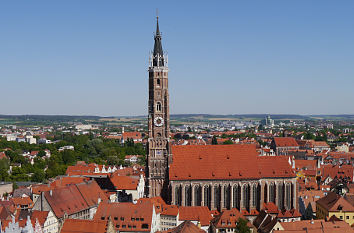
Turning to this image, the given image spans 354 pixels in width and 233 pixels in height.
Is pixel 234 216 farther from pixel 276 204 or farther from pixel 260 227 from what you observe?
pixel 276 204

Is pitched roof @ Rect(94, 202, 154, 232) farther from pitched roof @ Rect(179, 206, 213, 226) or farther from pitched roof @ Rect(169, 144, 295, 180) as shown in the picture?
pitched roof @ Rect(169, 144, 295, 180)

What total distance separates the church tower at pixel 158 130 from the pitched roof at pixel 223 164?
7.60ft

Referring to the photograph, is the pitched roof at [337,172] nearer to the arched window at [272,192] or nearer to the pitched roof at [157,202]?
the arched window at [272,192]

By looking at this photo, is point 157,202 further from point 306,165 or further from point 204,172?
point 306,165

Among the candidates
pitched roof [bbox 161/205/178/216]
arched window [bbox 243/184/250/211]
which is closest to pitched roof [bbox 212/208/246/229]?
pitched roof [bbox 161/205/178/216]

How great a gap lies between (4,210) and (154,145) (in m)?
29.8

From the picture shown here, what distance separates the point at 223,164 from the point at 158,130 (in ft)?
46.7

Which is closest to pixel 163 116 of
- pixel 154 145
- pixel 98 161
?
pixel 154 145

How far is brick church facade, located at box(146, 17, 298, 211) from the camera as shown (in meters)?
102

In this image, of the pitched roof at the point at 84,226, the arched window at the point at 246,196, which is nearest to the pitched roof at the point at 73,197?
the pitched roof at the point at 84,226

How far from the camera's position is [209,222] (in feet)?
307

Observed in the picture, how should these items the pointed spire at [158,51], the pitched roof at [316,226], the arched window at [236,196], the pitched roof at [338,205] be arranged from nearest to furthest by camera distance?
the pitched roof at [316,226], the pitched roof at [338,205], the arched window at [236,196], the pointed spire at [158,51]

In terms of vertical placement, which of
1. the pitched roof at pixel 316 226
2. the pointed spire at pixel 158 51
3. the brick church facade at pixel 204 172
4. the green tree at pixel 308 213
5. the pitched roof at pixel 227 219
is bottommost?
the green tree at pixel 308 213

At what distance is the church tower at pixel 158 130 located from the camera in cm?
10300
